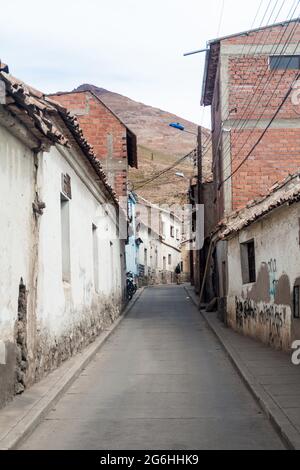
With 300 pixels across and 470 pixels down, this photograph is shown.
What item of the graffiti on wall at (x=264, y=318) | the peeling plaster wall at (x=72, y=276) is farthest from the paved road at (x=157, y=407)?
the graffiti on wall at (x=264, y=318)

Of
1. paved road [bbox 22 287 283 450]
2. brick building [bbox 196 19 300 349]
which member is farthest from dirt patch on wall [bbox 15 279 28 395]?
brick building [bbox 196 19 300 349]

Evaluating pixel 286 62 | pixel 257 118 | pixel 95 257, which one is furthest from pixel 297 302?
pixel 286 62

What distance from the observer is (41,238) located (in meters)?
8.38

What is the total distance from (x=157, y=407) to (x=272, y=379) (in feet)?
6.62

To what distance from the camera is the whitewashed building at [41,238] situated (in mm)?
6684

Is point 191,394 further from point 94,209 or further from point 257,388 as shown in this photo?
point 94,209

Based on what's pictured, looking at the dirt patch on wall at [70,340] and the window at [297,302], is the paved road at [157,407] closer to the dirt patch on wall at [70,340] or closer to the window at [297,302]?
the dirt patch on wall at [70,340]

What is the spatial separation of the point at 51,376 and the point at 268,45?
13.1 meters

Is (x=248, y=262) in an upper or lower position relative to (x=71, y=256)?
lower

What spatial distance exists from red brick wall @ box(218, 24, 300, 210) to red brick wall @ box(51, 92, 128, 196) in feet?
19.5

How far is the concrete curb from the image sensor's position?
5508 millimetres

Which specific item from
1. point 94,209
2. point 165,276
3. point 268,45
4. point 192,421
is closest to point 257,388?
point 192,421

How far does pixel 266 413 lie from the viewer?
21.6ft

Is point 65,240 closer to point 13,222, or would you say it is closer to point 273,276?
point 13,222
